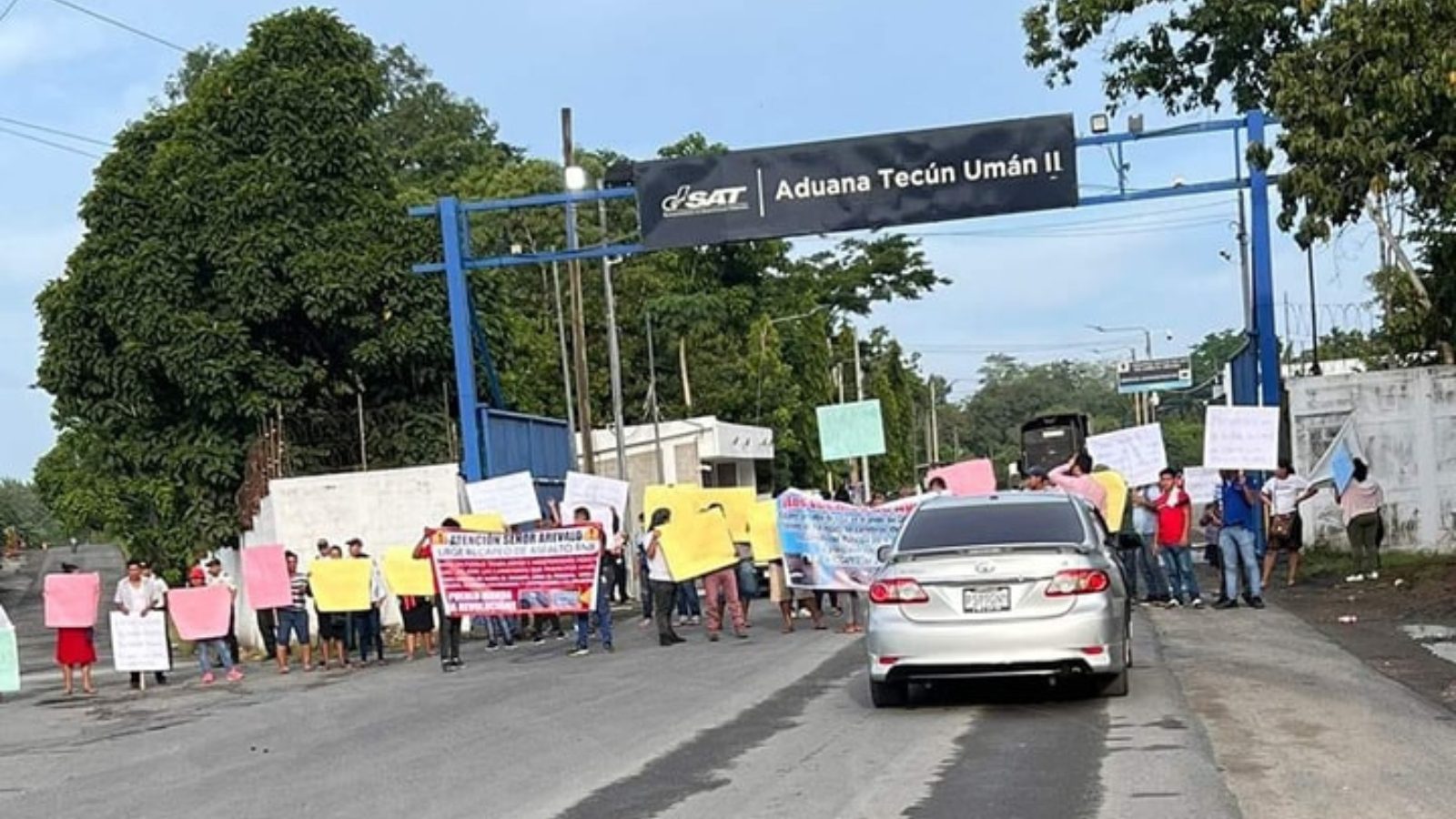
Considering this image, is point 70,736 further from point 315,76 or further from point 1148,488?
point 315,76

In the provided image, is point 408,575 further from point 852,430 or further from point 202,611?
point 852,430

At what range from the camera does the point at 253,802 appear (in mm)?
11180

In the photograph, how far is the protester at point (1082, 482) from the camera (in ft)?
70.2

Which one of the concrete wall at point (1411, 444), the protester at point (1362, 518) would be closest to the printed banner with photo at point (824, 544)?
the protester at point (1362, 518)

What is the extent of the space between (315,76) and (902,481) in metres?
57.5

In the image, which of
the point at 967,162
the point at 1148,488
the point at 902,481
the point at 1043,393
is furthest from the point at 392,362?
the point at 1043,393

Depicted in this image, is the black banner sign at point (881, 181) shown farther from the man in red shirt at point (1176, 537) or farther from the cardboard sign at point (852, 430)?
the cardboard sign at point (852, 430)

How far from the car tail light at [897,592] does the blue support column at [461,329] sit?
1586 centimetres

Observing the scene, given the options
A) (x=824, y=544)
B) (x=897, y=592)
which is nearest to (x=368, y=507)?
(x=824, y=544)

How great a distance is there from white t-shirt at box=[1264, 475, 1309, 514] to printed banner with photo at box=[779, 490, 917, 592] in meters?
5.66

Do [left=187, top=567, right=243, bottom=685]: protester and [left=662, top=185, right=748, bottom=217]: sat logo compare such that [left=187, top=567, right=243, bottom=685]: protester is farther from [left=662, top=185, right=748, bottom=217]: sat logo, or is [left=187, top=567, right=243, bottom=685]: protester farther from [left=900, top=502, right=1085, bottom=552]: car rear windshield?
[left=900, top=502, right=1085, bottom=552]: car rear windshield

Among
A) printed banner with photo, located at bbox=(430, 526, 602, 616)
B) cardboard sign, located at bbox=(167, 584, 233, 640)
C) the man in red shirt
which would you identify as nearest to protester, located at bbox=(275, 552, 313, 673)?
cardboard sign, located at bbox=(167, 584, 233, 640)

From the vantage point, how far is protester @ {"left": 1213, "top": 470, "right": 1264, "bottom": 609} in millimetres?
21094

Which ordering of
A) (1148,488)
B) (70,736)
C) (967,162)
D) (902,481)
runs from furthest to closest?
1. (902,481)
2. (967,162)
3. (1148,488)
4. (70,736)
